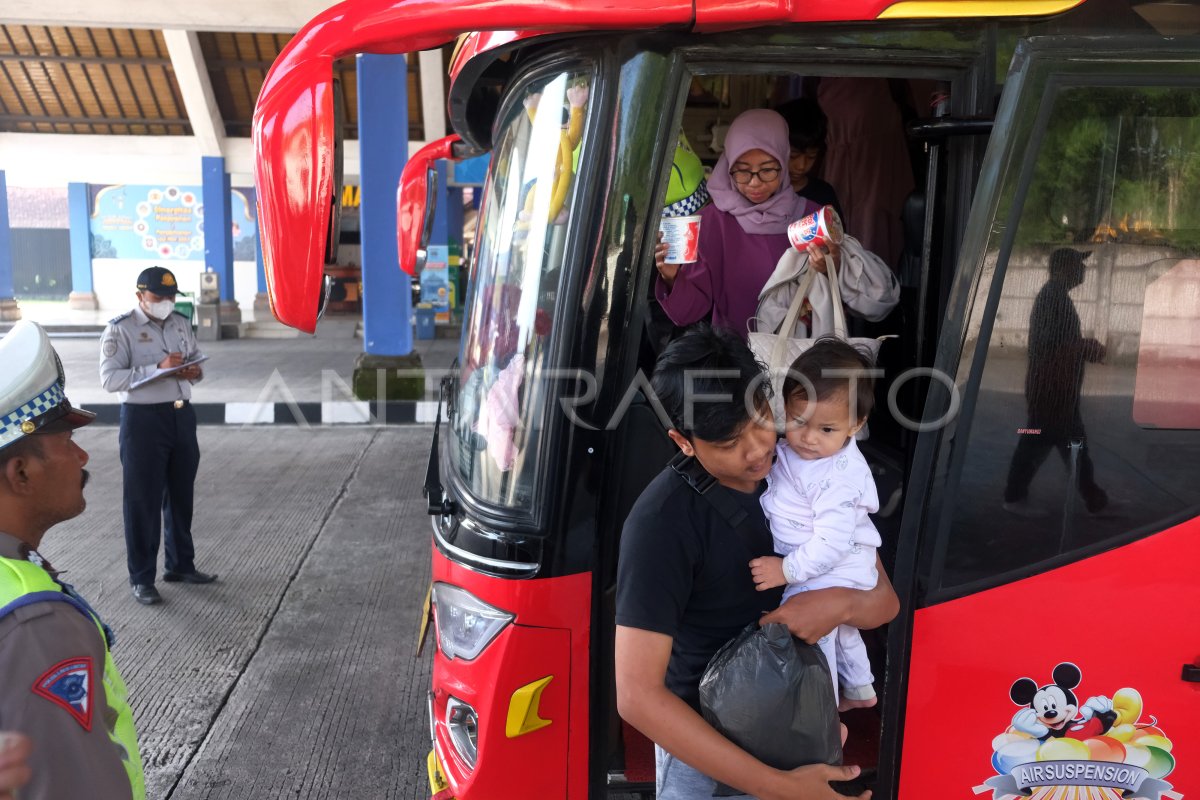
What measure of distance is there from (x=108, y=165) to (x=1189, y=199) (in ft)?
72.9

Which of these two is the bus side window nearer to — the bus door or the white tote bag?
the bus door

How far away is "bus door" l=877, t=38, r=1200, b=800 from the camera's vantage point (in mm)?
1907

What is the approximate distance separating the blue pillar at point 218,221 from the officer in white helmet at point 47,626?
65.3 feet

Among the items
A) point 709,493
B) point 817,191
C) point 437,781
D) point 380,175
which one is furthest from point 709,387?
point 380,175

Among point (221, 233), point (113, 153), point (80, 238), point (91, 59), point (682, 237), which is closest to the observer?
point (682, 237)

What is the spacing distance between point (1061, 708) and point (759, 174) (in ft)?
5.12

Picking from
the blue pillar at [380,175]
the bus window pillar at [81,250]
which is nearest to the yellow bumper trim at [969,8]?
the blue pillar at [380,175]

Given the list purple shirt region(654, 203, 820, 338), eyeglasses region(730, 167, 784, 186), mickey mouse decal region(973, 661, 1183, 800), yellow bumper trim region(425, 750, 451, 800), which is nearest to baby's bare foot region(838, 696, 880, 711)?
mickey mouse decal region(973, 661, 1183, 800)

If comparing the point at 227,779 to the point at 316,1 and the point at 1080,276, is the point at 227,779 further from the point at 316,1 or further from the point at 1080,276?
the point at 316,1

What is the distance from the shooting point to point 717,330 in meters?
1.69

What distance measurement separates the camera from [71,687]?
128 centimetres

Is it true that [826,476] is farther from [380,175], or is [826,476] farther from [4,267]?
[4,267]

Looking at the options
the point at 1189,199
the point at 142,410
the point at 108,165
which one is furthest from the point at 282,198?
the point at 108,165

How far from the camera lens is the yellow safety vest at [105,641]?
1289 millimetres
